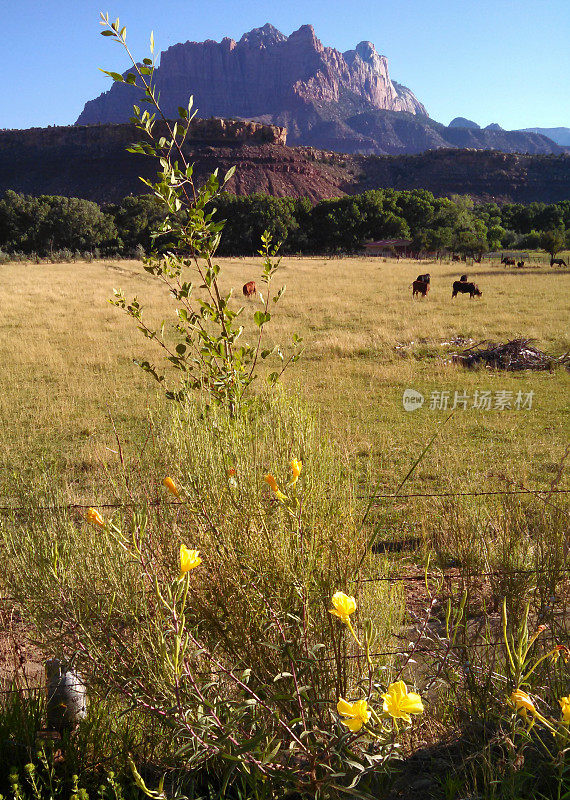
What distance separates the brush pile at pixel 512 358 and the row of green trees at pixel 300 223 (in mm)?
36649

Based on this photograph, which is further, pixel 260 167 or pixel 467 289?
pixel 260 167

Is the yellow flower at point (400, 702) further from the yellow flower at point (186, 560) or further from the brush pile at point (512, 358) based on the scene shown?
the brush pile at point (512, 358)

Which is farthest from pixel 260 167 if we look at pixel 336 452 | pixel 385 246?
pixel 336 452

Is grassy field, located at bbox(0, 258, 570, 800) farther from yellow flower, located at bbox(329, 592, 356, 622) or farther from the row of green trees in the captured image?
the row of green trees

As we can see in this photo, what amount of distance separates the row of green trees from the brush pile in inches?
1443

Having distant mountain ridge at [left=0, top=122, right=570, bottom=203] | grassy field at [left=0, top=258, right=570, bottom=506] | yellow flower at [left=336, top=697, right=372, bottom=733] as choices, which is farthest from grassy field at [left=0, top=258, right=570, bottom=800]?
distant mountain ridge at [left=0, top=122, right=570, bottom=203]

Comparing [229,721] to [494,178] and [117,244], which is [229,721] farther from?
[494,178]

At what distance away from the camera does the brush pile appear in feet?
38.4

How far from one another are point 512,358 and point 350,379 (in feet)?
12.1

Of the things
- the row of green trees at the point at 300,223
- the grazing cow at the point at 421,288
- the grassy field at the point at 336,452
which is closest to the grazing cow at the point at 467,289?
the grassy field at the point at 336,452

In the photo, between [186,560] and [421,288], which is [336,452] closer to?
[186,560]

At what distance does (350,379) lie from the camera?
1092cm

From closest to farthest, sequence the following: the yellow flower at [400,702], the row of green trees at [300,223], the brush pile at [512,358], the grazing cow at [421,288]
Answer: the yellow flower at [400,702]
the brush pile at [512,358]
the grazing cow at [421,288]
the row of green trees at [300,223]

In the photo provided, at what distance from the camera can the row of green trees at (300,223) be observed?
4950 cm
